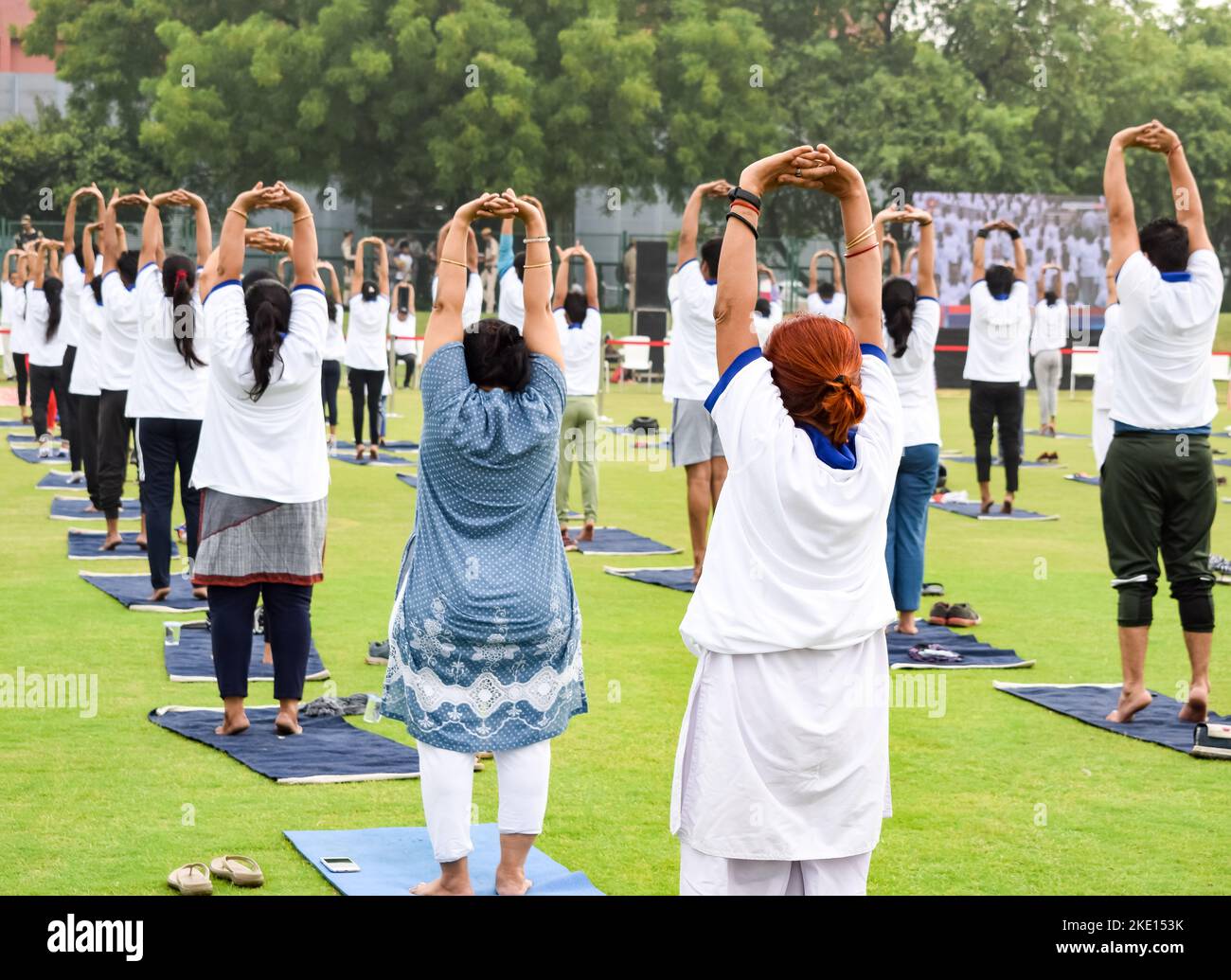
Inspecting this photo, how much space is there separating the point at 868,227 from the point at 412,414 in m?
20.8

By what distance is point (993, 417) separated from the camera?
583 inches

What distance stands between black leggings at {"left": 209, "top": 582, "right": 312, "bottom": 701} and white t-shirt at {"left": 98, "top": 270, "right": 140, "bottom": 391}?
4.77 metres

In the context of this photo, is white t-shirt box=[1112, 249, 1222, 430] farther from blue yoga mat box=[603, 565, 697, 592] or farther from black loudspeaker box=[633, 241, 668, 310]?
black loudspeaker box=[633, 241, 668, 310]

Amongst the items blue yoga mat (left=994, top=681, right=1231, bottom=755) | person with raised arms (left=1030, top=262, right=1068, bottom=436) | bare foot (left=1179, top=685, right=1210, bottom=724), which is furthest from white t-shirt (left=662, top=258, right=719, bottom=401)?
person with raised arms (left=1030, top=262, right=1068, bottom=436)

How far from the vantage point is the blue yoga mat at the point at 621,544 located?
12.7 meters

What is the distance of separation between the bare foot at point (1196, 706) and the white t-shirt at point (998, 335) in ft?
22.0

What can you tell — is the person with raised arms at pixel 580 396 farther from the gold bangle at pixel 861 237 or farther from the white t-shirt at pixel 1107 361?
the gold bangle at pixel 861 237

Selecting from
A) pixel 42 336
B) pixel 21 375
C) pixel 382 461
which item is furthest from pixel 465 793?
pixel 21 375

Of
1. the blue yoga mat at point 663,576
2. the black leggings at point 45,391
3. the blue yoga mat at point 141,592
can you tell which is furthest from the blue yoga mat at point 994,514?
the black leggings at point 45,391

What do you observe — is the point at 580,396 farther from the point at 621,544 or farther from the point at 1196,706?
the point at 1196,706

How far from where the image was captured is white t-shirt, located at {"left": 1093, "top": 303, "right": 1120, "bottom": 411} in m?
7.82
